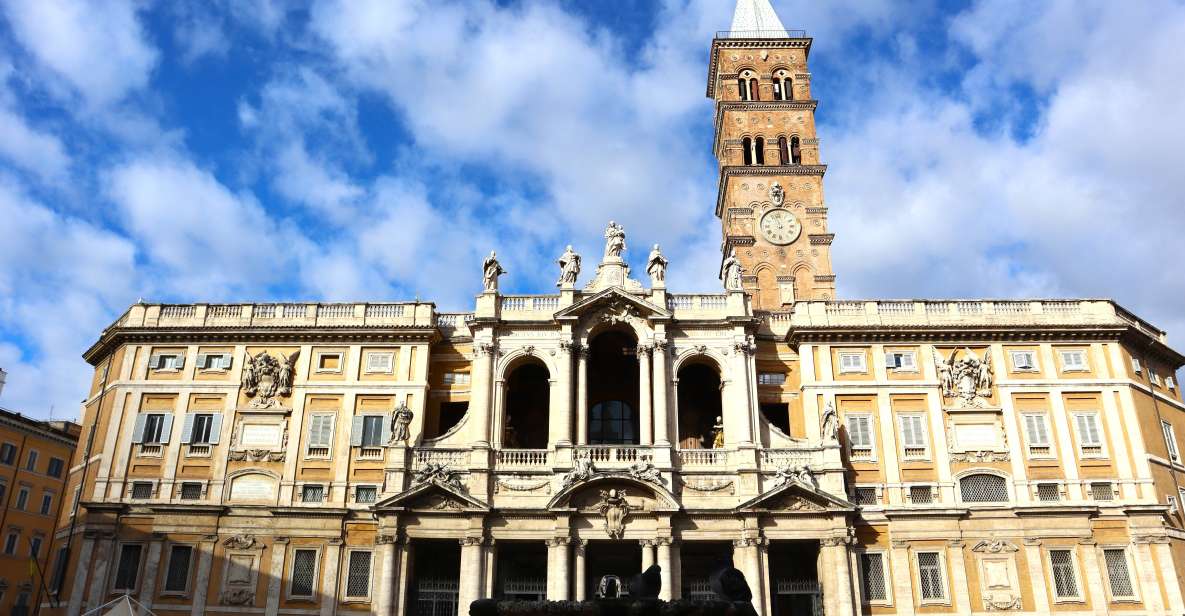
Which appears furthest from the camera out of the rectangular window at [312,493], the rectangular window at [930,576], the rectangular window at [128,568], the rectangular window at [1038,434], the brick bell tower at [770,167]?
the brick bell tower at [770,167]

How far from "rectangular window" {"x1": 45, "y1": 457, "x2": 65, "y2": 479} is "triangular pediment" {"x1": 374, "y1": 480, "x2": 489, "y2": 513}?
107ft

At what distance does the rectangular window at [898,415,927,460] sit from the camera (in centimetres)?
3797

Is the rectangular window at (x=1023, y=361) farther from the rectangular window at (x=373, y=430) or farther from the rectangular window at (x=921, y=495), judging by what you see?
the rectangular window at (x=373, y=430)

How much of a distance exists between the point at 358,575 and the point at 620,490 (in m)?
11.0

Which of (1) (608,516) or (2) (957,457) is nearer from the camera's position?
(1) (608,516)

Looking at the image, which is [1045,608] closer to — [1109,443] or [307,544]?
[1109,443]

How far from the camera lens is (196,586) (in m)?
36.2

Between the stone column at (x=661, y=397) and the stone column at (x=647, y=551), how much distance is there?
3.89 meters

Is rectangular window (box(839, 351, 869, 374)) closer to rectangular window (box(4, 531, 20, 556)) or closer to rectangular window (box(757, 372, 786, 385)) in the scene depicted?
rectangular window (box(757, 372, 786, 385))

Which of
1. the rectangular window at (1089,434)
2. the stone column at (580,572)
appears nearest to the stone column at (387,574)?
the stone column at (580,572)

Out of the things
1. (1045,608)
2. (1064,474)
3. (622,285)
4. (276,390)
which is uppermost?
(622,285)

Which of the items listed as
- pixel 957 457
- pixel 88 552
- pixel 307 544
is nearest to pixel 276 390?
pixel 307 544

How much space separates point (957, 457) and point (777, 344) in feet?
28.8

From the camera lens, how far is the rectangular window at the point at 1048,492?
122 ft
